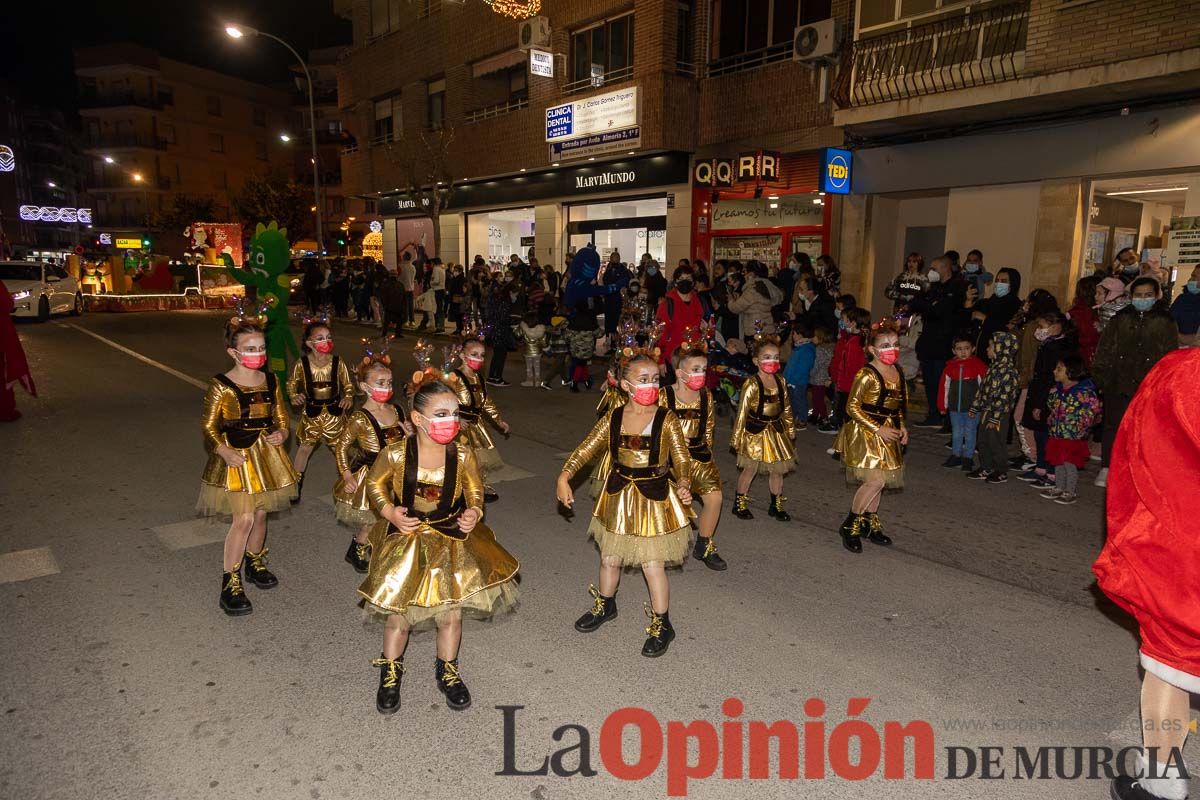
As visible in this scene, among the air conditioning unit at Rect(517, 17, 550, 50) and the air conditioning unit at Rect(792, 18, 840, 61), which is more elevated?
the air conditioning unit at Rect(517, 17, 550, 50)

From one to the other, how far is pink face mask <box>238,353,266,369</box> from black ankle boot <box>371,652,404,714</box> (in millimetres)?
2206

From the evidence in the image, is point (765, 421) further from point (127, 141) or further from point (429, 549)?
point (127, 141)

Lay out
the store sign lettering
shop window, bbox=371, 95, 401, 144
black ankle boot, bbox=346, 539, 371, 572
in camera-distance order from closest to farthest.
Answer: black ankle boot, bbox=346, 539, 371, 572 → the store sign lettering → shop window, bbox=371, 95, 401, 144

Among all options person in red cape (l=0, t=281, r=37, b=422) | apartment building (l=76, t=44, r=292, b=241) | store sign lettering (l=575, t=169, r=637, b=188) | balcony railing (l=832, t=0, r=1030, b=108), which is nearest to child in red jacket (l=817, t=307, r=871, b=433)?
balcony railing (l=832, t=0, r=1030, b=108)

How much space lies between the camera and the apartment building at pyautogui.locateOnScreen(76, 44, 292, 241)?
62.2 metres

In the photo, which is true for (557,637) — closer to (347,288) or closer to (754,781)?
(754,781)

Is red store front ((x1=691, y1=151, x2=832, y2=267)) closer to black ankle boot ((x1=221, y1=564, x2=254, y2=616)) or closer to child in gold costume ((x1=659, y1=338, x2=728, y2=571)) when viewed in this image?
child in gold costume ((x1=659, y1=338, x2=728, y2=571))

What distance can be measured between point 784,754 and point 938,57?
44.8ft

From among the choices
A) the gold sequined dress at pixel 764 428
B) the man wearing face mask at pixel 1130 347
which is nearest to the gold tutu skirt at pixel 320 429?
the gold sequined dress at pixel 764 428

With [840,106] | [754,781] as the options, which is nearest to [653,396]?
[754,781]

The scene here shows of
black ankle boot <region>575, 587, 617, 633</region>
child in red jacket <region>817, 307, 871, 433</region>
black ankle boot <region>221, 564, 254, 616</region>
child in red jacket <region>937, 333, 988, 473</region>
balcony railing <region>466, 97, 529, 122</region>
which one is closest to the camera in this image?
black ankle boot <region>575, 587, 617, 633</region>

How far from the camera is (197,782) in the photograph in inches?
128

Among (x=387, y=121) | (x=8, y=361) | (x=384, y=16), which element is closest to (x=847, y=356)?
(x=8, y=361)

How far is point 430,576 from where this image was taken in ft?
12.1
